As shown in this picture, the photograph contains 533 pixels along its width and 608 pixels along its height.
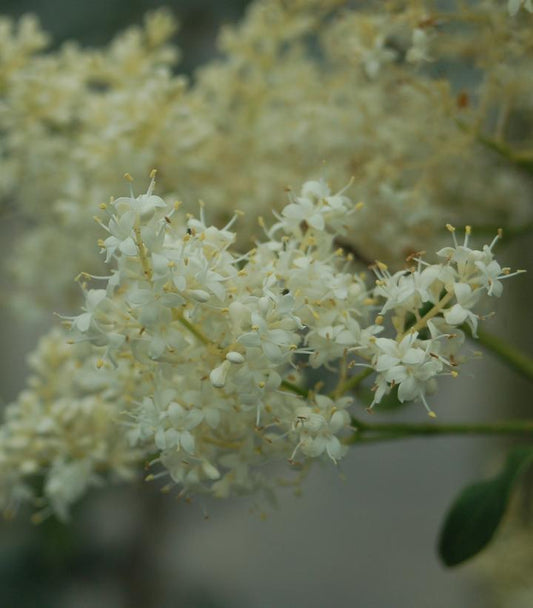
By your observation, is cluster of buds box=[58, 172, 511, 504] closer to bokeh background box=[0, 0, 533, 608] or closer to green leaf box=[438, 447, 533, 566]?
green leaf box=[438, 447, 533, 566]

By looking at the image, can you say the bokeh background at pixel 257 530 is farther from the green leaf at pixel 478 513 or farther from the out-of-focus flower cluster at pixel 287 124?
the green leaf at pixel 478 513

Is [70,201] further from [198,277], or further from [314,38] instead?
[314,38]

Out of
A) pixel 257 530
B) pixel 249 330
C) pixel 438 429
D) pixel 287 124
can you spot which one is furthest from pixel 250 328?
pixel 257 530

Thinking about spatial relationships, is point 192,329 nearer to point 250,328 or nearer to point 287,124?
point 250,328

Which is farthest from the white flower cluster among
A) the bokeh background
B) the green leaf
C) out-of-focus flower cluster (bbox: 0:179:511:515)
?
the bokeh background

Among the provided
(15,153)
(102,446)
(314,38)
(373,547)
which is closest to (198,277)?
(102,446)
